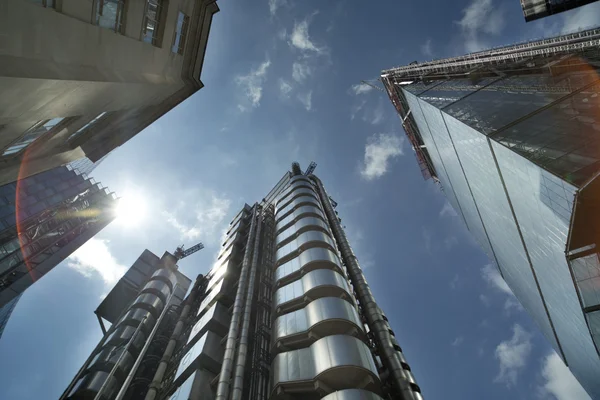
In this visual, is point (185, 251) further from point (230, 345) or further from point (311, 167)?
point (230, 345)

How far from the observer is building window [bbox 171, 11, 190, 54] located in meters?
16.5

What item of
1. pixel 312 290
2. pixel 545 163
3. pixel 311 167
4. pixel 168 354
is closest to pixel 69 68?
pixel 312 290

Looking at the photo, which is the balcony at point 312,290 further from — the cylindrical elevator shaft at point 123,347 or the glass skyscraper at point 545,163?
the cylindrical elevator shaft at point 123,347

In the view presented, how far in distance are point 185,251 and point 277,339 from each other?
4938cm

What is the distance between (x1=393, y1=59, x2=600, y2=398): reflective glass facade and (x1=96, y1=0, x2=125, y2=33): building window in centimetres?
2089

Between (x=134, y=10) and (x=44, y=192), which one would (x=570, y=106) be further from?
(x=44, y=192)

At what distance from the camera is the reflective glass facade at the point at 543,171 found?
48.0 ft

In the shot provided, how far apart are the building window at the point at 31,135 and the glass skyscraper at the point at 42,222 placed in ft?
118

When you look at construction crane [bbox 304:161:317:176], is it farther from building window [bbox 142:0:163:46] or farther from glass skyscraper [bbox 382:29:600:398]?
building window [bbox 142:0:163:46]

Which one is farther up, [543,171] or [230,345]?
[543,171]

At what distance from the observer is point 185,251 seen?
6088 cm

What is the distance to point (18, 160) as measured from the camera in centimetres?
1349

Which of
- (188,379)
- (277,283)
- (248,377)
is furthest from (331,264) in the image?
(188,379)

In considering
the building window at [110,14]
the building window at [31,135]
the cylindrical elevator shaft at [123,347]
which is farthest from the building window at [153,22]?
the cylindrical elevator shaft at [123,347]
